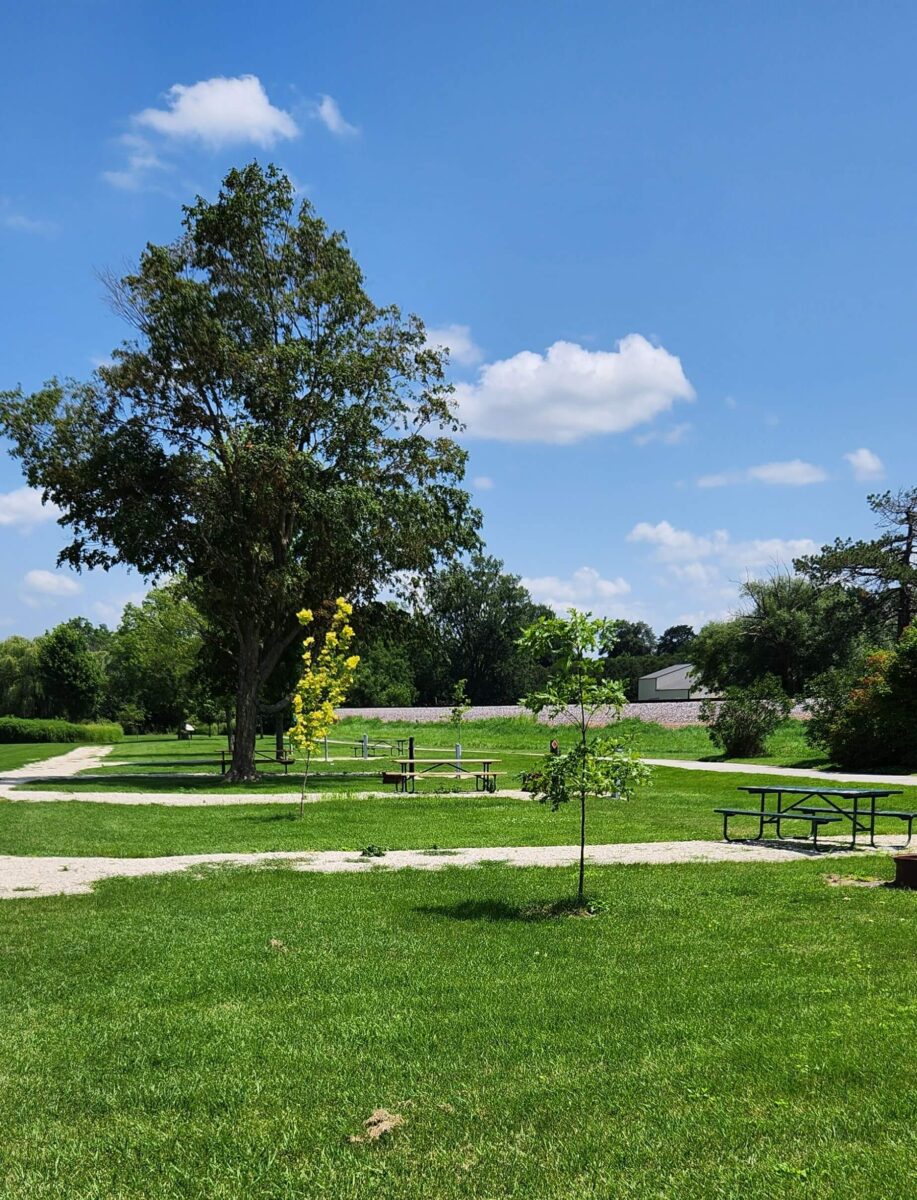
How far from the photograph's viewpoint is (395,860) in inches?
475

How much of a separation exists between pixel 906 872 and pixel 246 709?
69.0ft

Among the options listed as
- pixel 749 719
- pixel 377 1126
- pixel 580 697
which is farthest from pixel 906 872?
pixel 749 719

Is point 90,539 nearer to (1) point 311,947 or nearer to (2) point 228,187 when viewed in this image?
(2) point 228,187

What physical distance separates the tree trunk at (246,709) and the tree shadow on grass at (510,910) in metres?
19.3

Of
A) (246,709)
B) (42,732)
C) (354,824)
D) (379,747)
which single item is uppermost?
(246,709)

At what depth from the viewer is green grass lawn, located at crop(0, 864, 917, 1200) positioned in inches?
144

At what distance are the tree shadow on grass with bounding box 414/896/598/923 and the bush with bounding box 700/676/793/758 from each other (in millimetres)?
26445

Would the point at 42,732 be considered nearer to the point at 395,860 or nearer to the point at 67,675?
the point at 67,675

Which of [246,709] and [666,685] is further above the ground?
[666,685]

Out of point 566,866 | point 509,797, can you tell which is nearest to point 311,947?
point 566,866

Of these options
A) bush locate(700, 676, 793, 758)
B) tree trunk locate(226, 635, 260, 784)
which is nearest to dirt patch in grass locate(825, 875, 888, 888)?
tree trunk locate(226, 635, 260, 784)

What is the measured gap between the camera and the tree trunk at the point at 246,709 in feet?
89.7

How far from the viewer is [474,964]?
6707 mm

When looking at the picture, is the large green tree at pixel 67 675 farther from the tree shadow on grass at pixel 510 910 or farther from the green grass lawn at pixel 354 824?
the tree shadow on grass at pixel 510 910
